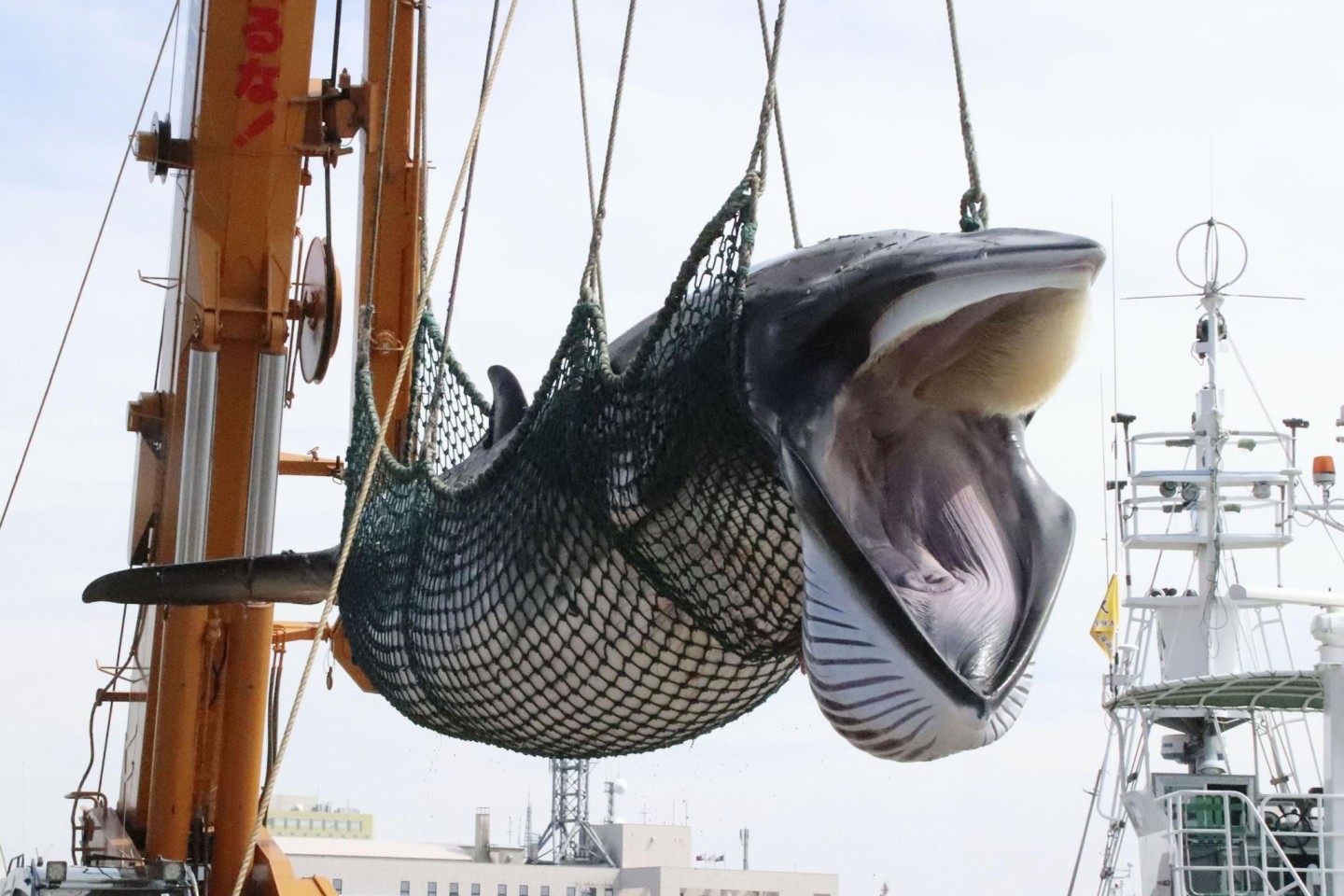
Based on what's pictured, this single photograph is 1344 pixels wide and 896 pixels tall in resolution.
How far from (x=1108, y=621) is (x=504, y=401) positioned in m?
12.7

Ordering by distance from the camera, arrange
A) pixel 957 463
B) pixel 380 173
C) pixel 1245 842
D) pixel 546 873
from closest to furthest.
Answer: pixel 957 463 < pixel 380 173 < pixel 1245 842 < pixel 546 873

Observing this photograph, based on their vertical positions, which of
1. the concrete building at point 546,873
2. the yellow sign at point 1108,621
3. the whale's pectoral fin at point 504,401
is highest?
the yellow sign at point 1108,621

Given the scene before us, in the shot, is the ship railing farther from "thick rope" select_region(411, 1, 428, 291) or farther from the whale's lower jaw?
the whale's lower jaw

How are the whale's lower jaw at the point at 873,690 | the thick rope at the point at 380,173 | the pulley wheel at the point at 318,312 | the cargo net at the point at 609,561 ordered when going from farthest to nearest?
the pulley wheel at the point at 318,312 → the thick rope at the point at 380,173 → the cargo net at the point at 609,561 → the whale's lower jaw at the point at 873,690

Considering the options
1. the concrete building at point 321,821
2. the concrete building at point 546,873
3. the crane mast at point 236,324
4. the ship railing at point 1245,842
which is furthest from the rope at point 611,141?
the concrete building at point 321,821

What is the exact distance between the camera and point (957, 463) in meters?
3.02

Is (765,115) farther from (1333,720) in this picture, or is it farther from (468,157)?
(1333,720)

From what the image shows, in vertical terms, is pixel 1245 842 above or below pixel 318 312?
below

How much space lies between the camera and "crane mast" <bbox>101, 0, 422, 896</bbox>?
7.94 metres

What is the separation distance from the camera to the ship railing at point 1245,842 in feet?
48.4

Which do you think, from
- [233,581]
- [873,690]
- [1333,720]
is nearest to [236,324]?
[233,581]

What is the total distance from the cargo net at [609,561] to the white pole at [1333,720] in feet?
37.9

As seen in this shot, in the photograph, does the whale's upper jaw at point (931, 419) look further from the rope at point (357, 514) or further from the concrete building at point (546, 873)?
the concrete building at point (546, 873)

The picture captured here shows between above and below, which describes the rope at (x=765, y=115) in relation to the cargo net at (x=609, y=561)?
above
